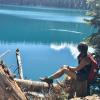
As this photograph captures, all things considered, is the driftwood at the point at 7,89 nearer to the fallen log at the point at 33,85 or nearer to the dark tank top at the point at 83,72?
the fallen log at the point at 33,85

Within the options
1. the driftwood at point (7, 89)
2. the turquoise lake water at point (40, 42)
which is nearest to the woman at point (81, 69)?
the turquoise lake water at point (40, 42)

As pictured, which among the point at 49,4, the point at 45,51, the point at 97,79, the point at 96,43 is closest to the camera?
the point at 97,79

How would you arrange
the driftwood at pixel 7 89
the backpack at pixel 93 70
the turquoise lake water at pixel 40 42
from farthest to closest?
1. the turquoise lake water at pixel 40 42
2. the backpack at pixel 93 70
3. the driftwood at pixel 7 89

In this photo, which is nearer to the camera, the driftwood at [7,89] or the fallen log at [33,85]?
the driftwood at [7,89]

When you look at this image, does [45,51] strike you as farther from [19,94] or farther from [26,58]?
[19,94]

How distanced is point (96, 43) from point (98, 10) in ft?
7.56

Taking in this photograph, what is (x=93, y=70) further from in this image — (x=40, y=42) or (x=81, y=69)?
(x=40, y=42)

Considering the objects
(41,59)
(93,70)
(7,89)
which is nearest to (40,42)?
(41,59)

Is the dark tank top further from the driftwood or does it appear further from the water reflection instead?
the water reflection

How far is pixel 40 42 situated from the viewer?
3472cm

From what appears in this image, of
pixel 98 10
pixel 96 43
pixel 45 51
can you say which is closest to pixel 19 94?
pixel 96 43

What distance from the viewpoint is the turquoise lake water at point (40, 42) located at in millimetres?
21070

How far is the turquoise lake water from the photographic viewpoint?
21070mm

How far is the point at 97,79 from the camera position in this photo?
24.4 ft
